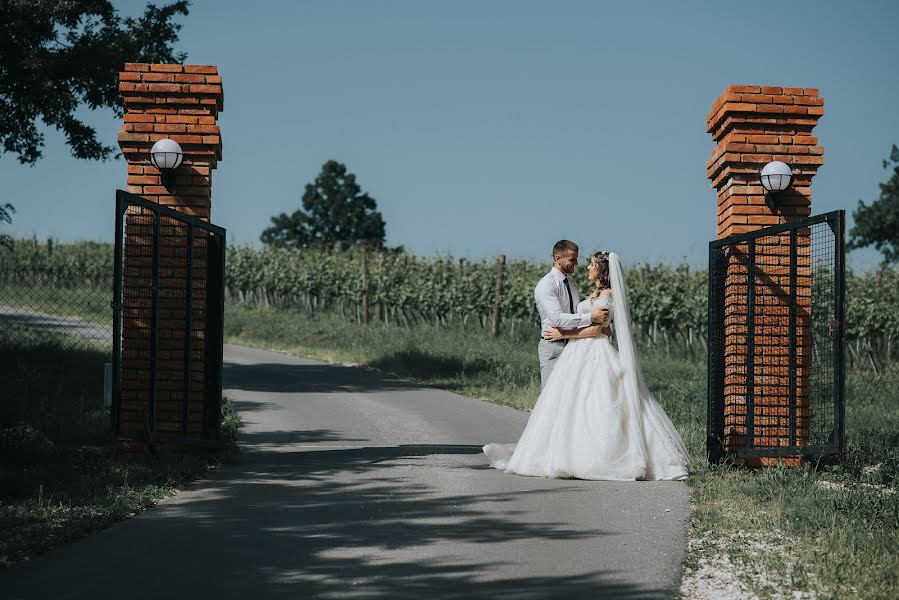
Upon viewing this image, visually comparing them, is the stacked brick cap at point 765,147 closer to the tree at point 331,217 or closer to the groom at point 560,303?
the groom at point 560,303

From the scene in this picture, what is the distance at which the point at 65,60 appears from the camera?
1512 centimetres

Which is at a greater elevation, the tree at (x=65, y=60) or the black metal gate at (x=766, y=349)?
the tree at (x=65, y=60)

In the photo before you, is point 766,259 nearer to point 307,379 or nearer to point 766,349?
point 766,349

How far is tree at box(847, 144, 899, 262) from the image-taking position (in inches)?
1720

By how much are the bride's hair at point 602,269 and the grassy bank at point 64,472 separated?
3.76m

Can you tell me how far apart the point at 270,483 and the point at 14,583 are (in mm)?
2871

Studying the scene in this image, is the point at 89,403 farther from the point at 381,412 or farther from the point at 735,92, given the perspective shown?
the point at 735,92

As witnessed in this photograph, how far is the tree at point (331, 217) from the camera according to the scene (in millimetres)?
79312

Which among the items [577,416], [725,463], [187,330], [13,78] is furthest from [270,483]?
[13,78]

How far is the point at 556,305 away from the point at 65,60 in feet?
33.4

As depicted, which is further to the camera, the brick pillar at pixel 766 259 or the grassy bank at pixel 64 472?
the brick pillar at pixel 766 259

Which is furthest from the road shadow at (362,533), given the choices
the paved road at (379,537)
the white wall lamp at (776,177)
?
the white wall lamp at (776,177)

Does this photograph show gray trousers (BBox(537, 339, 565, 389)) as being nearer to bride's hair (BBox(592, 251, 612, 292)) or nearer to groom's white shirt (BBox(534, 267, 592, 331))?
groom's white shirt (BBox(534, 267, 592, 331))

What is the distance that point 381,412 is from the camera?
42.3 feet
